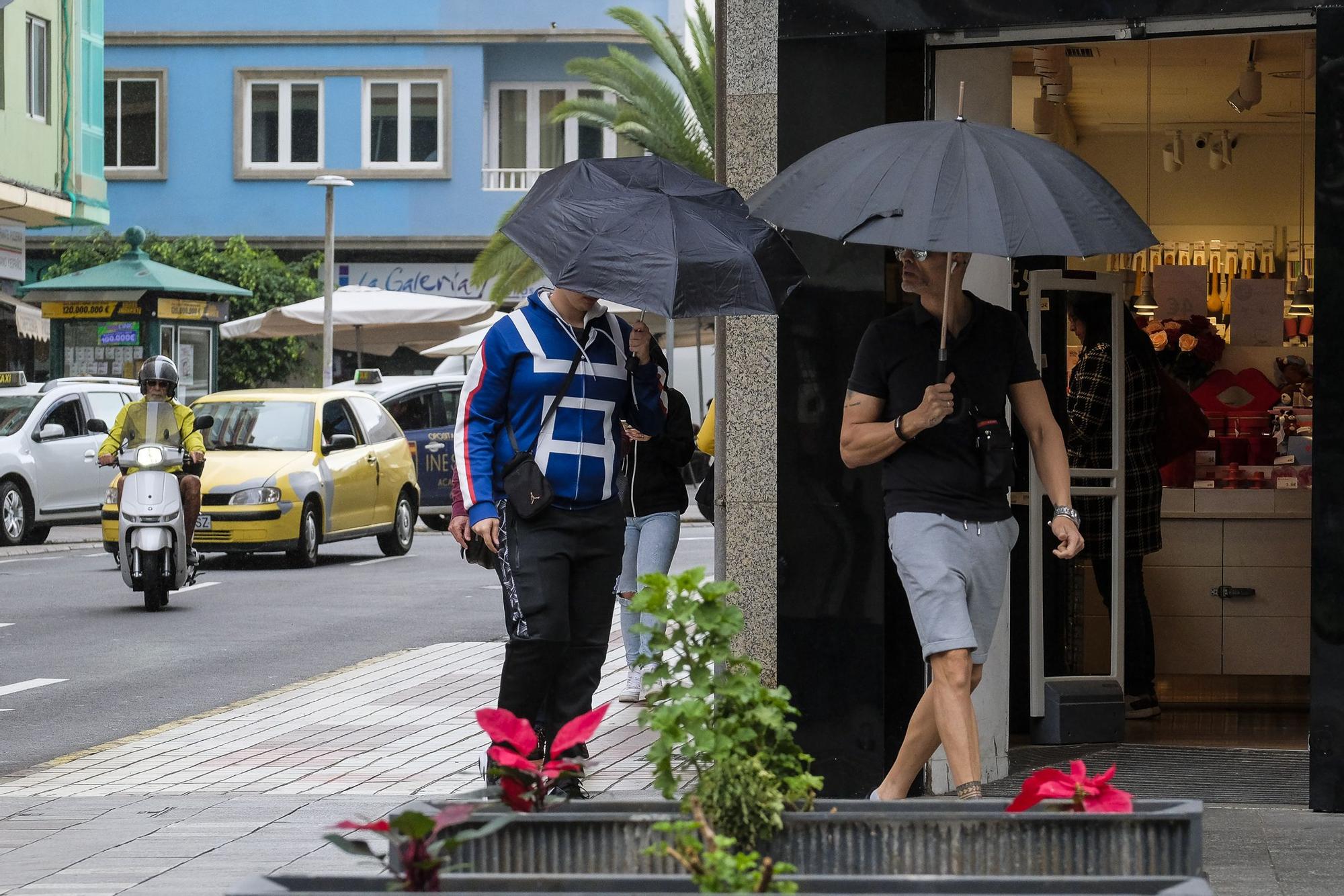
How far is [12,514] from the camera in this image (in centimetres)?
2173

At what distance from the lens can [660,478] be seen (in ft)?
32.1

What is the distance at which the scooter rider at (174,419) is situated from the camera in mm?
15219

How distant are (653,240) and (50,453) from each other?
17.8 m

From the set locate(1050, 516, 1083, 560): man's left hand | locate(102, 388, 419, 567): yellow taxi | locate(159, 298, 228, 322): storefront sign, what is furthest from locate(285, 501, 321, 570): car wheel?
locate(1050, 516, 1083, 560): man's left hand

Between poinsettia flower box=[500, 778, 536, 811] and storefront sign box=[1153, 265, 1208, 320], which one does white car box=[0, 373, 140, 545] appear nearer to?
storefront sign box=[1153, 265, 1208, 320]

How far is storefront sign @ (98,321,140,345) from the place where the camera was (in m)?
27.4

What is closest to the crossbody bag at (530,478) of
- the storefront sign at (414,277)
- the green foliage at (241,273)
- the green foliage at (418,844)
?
the green foliage at (418,844)

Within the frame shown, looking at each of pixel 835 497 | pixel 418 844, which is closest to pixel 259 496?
pixel 835 497

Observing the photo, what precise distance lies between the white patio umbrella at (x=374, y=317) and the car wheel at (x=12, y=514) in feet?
25.3

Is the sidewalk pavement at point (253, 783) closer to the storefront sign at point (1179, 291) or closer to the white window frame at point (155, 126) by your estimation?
the storefront sign at point (1179, 291)

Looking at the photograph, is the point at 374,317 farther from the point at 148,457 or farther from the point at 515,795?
the point at 515,795

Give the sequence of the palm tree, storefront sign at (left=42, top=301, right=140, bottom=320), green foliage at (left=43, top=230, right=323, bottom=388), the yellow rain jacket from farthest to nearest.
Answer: green foliage at (left=43, top=230, right=323, bottom=388) → the palm tree → storefront sign at (left=42, top=301, right=140, bottom=320) → the yellow rain jacket

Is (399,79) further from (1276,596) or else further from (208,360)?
(1276,596)

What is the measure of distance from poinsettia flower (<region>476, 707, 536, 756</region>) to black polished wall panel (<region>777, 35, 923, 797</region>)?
3454mm
